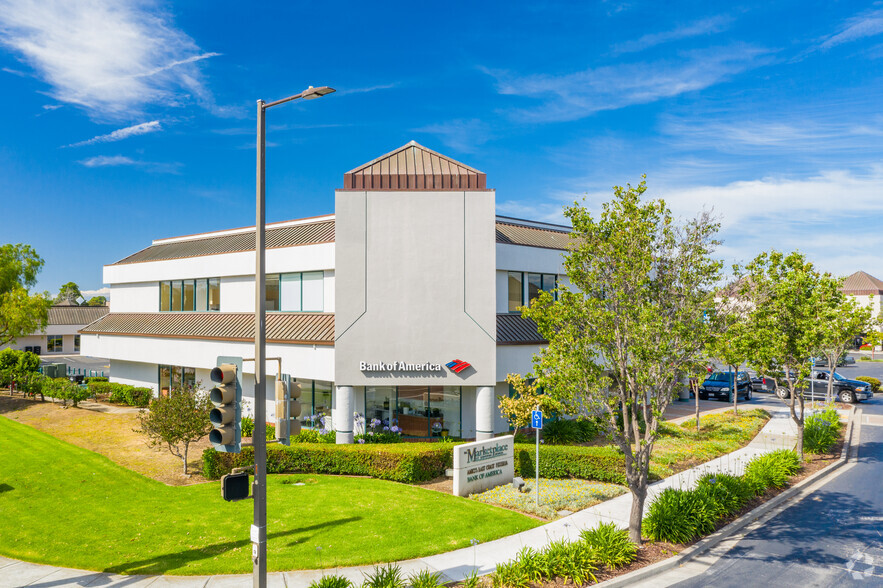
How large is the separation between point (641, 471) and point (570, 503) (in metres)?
4.14

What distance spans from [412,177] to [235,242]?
45.8 feet

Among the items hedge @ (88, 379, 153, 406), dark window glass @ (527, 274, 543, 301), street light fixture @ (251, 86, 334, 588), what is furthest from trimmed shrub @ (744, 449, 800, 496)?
hedge @ (88, 379, 153, 406)

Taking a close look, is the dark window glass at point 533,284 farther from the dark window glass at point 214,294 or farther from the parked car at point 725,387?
the parked car at point 725,387

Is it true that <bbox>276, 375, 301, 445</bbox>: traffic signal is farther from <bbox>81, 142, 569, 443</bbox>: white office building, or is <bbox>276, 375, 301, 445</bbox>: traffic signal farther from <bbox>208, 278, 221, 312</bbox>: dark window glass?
<bbox>208, 278, 221, 312</bbox>: dark window glass

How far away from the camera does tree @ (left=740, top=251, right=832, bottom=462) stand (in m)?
20.2

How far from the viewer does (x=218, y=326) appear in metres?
30.0

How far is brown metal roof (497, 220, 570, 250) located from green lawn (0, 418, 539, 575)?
559 inches

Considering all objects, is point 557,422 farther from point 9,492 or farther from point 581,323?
point 9,492

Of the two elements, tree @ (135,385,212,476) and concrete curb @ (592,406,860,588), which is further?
tree @ (135,385,212,476)

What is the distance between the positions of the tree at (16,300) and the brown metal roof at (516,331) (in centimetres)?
3301

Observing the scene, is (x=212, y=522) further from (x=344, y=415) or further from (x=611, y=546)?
(x=611, y=546)

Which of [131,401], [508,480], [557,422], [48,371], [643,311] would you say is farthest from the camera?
[48,371]

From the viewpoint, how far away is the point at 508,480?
62.0ft

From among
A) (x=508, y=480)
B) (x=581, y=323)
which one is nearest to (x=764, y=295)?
(x=581, y=323)
